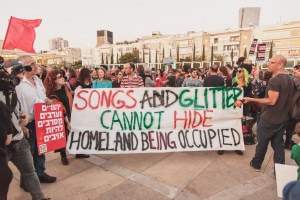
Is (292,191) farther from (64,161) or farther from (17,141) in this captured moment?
(64,161)

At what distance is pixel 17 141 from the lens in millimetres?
2244

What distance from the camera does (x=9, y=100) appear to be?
2100 millimetres

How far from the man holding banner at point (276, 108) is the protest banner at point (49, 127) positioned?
2963mm

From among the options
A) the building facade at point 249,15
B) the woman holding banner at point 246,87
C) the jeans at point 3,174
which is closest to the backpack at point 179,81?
the woman holding banner at point 246,87

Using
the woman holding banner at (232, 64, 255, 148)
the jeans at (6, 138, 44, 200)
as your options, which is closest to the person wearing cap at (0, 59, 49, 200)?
the jeans at (6, 138, 44, 200)

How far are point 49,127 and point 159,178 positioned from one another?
178 centimetres

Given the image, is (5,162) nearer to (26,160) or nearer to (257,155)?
(26,160)

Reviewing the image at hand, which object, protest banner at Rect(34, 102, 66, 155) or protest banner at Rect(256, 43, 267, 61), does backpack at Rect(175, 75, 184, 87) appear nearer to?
protest banner at Rect(256, 43, 267, 61)

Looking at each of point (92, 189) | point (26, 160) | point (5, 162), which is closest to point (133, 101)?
point (92, 189)

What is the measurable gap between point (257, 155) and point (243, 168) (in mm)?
322

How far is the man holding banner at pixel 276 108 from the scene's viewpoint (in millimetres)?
3281

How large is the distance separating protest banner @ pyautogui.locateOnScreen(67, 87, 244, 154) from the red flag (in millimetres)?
2016

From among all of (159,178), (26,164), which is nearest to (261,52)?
(159,178)

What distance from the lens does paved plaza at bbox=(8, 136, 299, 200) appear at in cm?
305
